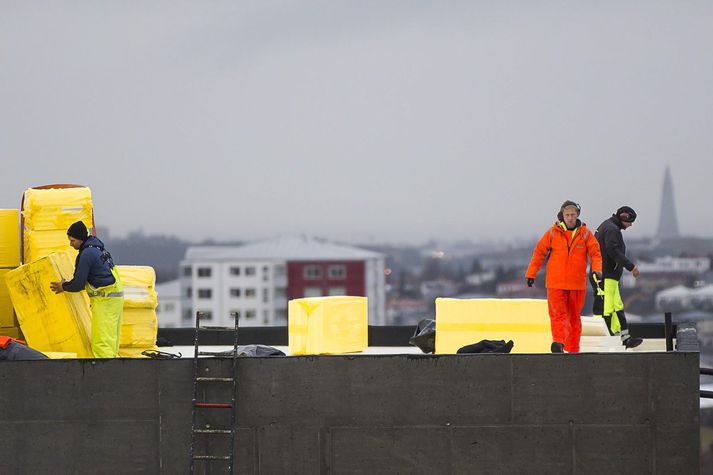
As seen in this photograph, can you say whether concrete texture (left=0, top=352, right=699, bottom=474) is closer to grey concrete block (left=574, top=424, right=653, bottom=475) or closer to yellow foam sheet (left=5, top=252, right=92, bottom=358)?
grey concrete block (left=574, top=424, right=653, bottom=475)

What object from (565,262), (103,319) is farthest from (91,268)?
(565,262)

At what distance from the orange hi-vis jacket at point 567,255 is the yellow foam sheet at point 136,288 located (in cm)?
427

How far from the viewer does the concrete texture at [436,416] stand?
37.4 feet

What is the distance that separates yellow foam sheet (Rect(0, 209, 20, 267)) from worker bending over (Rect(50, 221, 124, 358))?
1.31 metres

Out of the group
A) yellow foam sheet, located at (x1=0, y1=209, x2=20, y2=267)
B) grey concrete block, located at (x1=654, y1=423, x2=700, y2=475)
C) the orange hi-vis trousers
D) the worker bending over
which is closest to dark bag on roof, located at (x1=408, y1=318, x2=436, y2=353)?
the orange hi-vis trousers

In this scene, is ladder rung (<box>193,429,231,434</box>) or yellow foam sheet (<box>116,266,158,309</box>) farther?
yellow foam sheet (<box>116,266,158,309</box>)

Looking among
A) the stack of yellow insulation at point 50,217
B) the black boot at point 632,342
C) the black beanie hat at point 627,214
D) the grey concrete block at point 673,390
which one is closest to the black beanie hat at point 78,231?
the stack of yellow insulation at point 50,217

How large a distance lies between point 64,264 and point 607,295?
6467 mm

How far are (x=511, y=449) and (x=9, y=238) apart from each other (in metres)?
6.16

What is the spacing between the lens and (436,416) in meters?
11.5

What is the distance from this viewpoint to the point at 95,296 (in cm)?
1268

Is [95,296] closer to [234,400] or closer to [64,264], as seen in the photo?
[64,264]

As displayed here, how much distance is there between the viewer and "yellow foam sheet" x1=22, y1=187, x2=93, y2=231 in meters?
13.3

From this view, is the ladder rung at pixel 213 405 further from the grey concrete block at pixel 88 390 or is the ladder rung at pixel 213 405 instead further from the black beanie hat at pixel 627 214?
the black beanie hat at pixel 627 214
